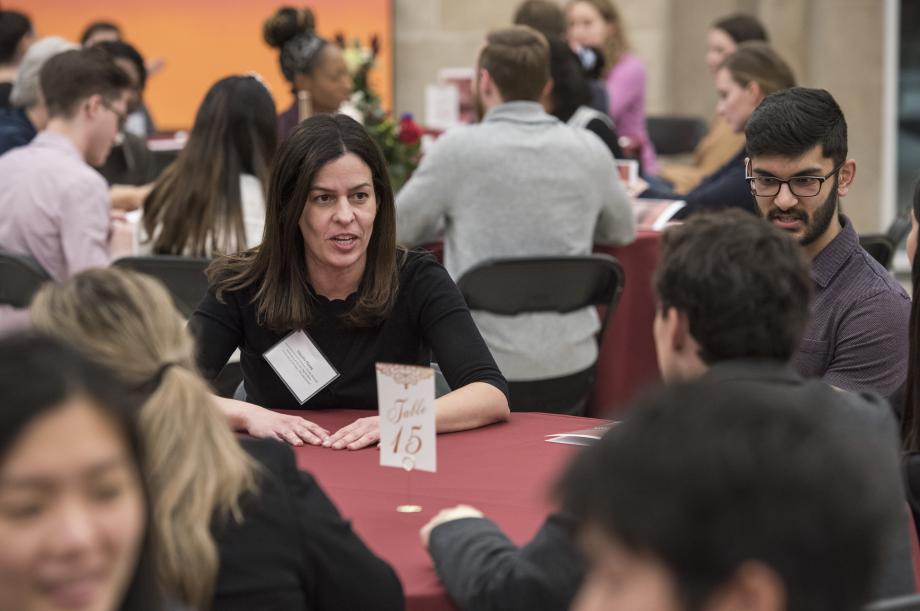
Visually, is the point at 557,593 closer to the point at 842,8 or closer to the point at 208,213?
the point at 208,213

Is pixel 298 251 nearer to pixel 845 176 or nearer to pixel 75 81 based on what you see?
pixel 845 176

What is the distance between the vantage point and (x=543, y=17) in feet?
19.6

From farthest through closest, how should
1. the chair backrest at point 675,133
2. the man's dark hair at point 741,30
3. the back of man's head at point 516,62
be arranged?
1. the chair backrest at point 675,133
2. the man's dark hair at point 741,30
3. the back of man's head at point 516,62

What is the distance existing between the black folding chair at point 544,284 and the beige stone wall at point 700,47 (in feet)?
16.8

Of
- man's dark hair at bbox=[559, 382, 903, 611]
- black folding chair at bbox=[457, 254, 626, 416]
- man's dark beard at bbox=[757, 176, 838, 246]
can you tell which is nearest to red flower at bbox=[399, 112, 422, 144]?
black folding chair at bbox=[457, 254, 626, 416]

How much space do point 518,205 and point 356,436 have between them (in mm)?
1875

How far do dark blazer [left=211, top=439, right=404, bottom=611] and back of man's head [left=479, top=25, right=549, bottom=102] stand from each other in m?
2.77

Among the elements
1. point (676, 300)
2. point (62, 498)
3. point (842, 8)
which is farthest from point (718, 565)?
point (842, 8)

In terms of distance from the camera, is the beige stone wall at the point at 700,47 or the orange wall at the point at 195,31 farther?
the orange wall at the point at 195,31

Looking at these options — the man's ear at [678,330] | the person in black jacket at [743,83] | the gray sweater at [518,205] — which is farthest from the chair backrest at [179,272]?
the man's ear at [678,330]

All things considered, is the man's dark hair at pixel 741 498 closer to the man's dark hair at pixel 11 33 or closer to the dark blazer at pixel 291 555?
the dark blazer at pixel 291 555

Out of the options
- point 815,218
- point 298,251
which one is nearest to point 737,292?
point 815,218

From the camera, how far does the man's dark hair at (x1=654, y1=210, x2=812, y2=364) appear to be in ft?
5.46

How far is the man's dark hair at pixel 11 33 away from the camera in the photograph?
6.45 meters
